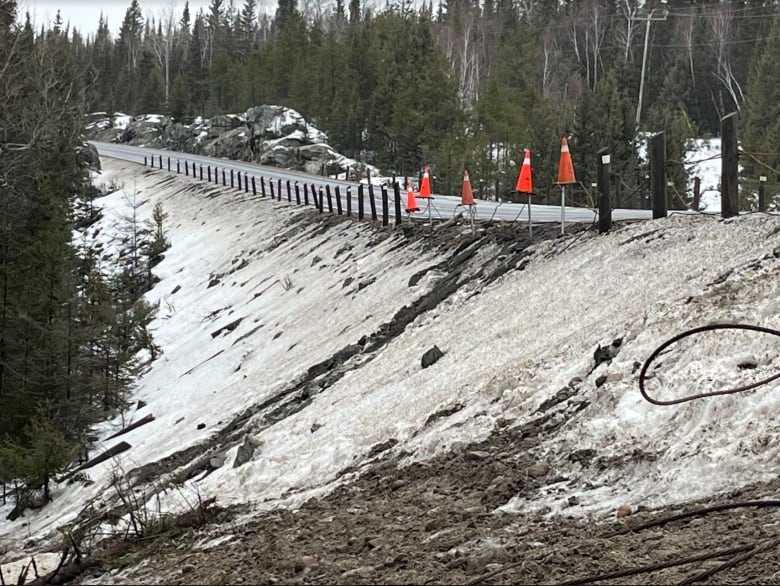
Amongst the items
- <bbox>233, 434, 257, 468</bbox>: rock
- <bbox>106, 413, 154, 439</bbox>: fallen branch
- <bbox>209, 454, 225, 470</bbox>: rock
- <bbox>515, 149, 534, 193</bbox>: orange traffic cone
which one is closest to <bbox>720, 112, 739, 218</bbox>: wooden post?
<bbox>515, 149, 534, 193</bbox>: orange traffic cone

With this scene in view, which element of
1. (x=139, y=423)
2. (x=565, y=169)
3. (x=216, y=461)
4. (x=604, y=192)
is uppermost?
(x=565, y=169)

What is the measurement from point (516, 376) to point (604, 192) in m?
4.46

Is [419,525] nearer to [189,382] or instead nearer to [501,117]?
[189,382]

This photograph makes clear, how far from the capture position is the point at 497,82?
4838cm

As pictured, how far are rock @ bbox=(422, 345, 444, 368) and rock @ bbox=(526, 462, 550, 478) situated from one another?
3.59 meters

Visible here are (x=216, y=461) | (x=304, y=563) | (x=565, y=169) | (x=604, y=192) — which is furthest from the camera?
(x=565, y=169)

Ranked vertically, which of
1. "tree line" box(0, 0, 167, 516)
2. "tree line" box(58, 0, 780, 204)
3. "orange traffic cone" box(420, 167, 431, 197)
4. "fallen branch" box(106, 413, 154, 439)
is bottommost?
"fallen branch" box(106, 413, 154, 439)

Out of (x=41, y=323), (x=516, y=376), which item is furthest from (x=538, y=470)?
(x=41, y=323)

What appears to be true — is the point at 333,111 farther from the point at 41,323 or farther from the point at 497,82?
the point at 41,323

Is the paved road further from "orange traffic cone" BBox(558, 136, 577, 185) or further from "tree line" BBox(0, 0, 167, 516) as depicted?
"tree line" BBox(0, 0, 167, 516)

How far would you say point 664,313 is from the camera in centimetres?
787

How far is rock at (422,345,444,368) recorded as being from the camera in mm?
9820

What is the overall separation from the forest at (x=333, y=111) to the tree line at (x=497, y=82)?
0.18 meters

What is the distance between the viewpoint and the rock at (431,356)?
9820 millimetres
